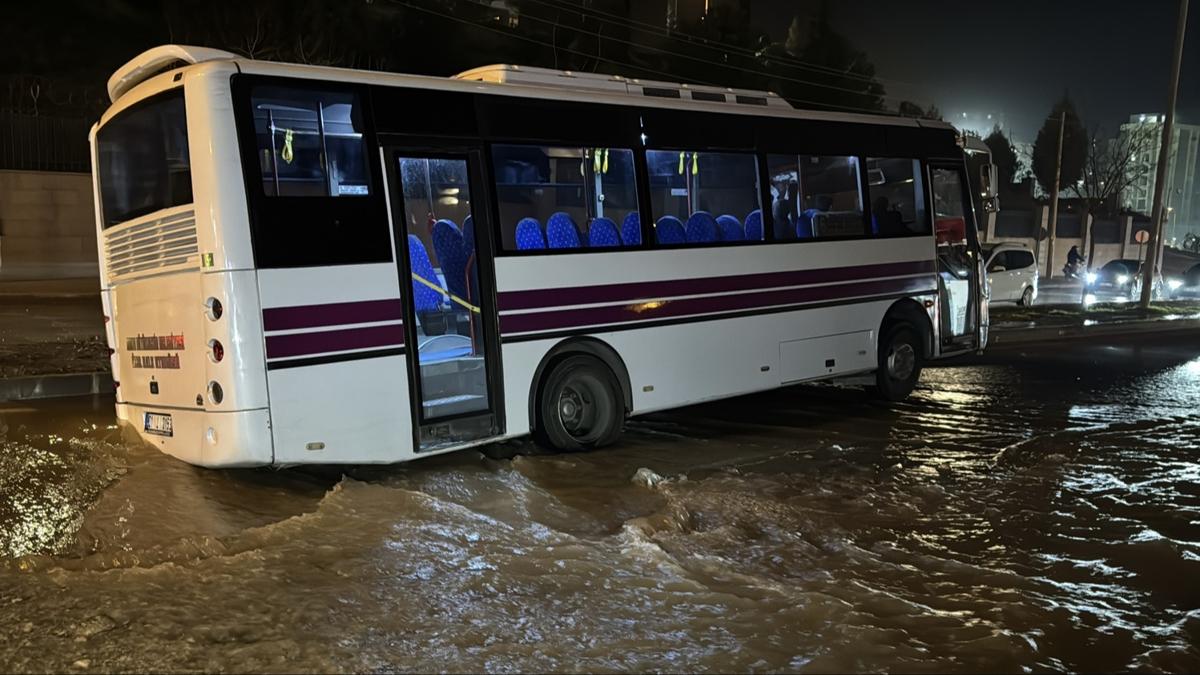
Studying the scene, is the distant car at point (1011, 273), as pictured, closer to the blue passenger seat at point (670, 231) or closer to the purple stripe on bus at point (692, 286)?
the purple stripe on bus at point (692, 286)

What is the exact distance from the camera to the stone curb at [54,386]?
1018 cm

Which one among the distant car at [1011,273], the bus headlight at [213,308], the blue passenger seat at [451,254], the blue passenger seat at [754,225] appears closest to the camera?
the bus headlight at [213,308]

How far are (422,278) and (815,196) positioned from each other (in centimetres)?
519

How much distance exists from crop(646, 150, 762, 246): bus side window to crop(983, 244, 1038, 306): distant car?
54.9 ft

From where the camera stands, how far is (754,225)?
9641mm

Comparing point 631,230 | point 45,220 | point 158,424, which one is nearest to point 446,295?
point 631,230

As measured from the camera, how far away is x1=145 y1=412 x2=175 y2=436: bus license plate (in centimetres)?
673

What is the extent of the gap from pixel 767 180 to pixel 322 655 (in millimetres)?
7224

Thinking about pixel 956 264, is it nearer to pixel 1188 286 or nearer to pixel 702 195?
pixel 702 195

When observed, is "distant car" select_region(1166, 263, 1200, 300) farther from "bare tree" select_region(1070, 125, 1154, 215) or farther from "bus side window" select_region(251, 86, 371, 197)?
"bus side window" select_region(251, 86, 371, 197)

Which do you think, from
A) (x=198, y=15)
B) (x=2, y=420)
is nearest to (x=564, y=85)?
(x=2, y=420)

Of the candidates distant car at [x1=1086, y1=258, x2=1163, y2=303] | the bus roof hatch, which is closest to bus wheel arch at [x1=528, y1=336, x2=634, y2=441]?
the bus roof hatch

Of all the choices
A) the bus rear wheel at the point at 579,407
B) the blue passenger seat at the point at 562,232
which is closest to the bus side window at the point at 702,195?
the blue passenger seat at the point at 562,232

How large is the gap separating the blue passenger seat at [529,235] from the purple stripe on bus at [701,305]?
0.59 meters
